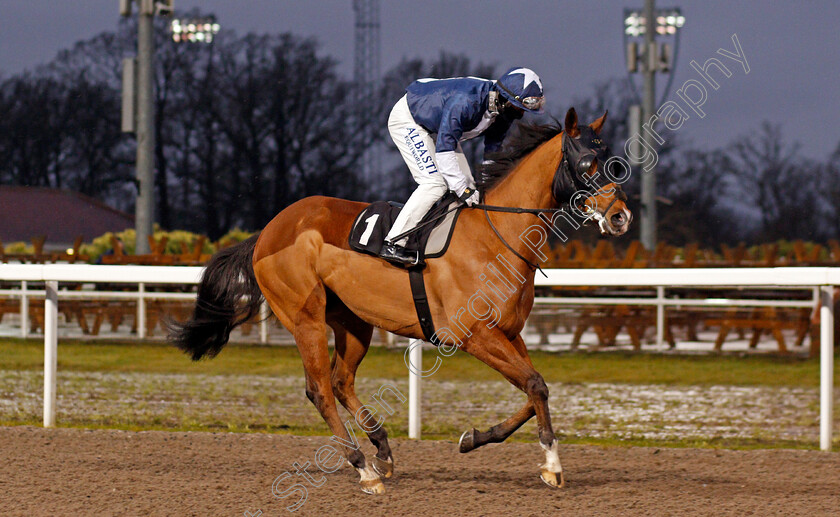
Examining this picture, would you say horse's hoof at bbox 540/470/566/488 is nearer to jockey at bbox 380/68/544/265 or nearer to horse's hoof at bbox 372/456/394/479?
horse's hoof at bbox 372/456/394/479

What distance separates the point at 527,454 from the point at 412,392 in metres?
0.81

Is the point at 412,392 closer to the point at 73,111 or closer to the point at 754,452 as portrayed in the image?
the point at 754,452

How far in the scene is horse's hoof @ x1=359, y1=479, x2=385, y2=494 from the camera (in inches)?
156

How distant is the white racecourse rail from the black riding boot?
1.17 meters

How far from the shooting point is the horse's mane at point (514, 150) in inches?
166

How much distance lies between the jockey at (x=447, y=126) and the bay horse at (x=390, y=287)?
0.45 feet

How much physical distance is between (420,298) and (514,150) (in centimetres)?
79

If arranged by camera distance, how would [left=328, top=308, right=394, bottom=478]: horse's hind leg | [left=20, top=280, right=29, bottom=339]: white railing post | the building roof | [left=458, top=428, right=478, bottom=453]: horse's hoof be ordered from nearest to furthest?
[left=458, top=428, right=478, bottom=453]: horse's hoof
[left=328, top=308, right=394, bottom=478]: horse's hind leg
[left=20, top=280, right=29, bottom=339]: white railing post
the building roof

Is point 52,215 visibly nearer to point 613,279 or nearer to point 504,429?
point 613,279

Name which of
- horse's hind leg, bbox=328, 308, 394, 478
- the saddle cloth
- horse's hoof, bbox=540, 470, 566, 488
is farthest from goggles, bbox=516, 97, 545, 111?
horse's hoof, bbox=540, 470, 566, 488

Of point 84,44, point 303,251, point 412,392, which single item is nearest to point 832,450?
point 412,392

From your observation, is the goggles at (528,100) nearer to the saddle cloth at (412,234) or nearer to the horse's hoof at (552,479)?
the saddle cloth at (412,234)

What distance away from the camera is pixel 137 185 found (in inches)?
461

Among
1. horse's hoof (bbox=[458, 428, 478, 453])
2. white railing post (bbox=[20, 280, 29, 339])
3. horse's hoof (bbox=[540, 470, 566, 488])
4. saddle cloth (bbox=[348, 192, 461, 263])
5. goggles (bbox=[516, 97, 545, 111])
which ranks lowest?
white railing post (bbox=[20, 280, 29, 339])
